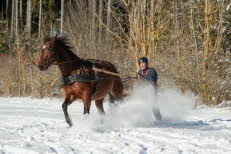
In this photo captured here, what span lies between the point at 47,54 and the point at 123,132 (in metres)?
2.18

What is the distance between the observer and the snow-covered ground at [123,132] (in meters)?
6.14

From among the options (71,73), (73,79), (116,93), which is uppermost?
(71,73)

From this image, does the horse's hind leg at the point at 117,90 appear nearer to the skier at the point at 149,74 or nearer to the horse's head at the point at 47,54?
the skier at the point at 149,74

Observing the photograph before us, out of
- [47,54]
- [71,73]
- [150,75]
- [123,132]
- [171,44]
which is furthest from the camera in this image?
[171,44]

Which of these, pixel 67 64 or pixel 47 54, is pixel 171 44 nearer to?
pixel 67 64

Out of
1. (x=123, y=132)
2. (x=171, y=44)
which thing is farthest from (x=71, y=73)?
(x=171, y=44)

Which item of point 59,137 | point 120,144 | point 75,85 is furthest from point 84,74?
point 120,144

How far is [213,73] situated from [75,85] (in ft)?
21.4

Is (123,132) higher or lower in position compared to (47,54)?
lower

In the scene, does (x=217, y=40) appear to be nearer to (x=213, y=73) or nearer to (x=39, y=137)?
(x=213, y=73)

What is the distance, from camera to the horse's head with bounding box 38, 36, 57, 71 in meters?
7.89

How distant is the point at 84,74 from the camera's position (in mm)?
8172

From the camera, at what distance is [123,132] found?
7523mm

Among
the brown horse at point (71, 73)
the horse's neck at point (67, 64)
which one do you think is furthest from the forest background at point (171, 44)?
the horse's neck at point (67, 64)
